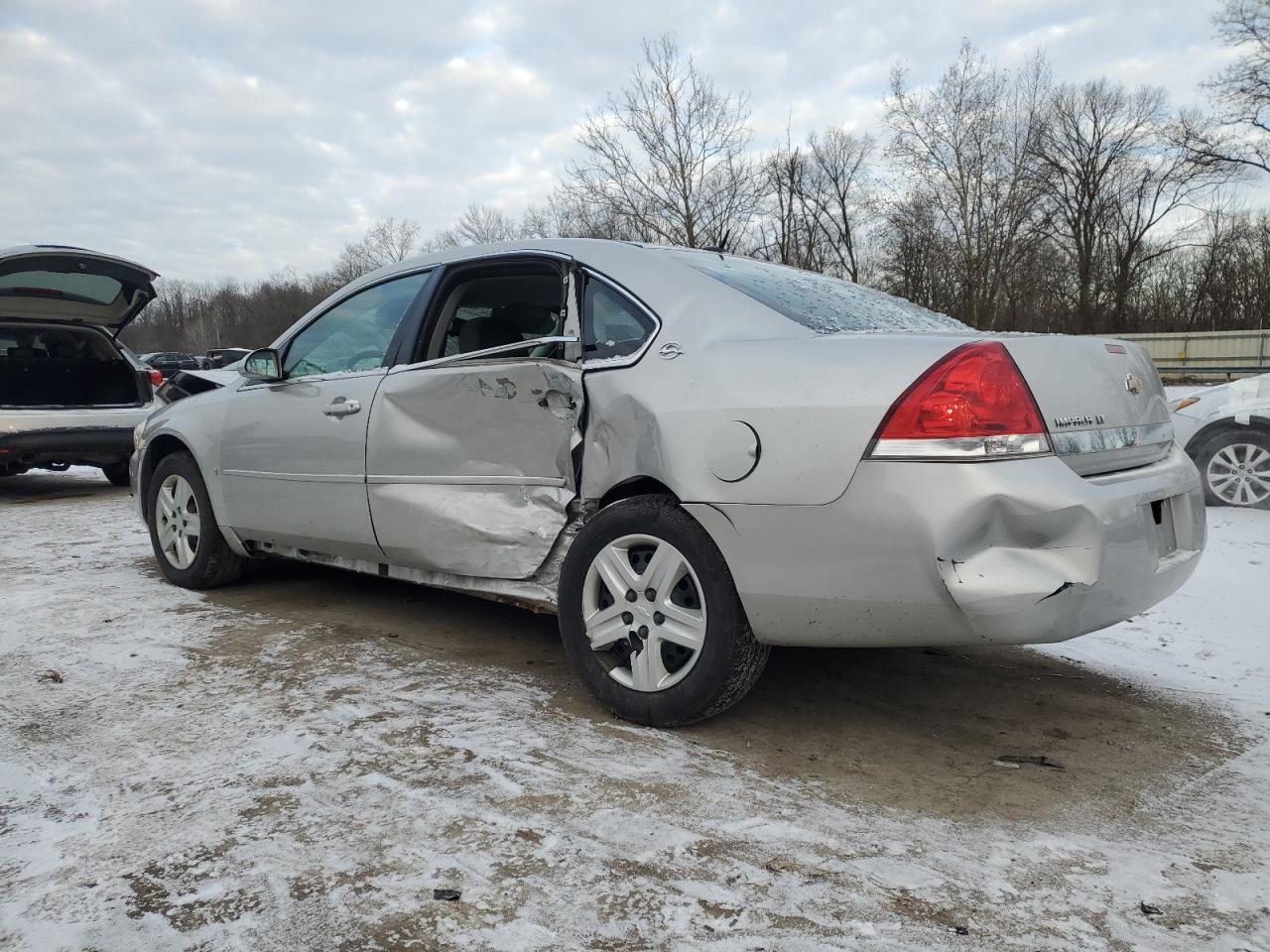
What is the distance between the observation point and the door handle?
3.81 metres

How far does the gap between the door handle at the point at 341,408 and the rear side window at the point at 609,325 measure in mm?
1162

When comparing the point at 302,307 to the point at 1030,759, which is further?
the point at 302,307

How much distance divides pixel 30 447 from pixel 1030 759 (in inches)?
336

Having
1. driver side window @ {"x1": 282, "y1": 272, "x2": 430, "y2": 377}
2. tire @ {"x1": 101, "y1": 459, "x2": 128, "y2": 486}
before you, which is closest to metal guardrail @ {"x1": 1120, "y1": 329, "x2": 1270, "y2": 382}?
tire @ {"x1": 101, "y1": 459, "x2": 128, "y2": 486}

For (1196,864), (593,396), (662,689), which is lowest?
(1196,864)

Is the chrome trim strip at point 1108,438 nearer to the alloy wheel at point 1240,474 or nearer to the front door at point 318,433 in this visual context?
the front door at point 318,433

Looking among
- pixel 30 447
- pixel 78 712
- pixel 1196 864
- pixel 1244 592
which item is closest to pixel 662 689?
pixel 1196 864

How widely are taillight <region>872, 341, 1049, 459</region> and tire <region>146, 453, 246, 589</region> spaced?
357cm

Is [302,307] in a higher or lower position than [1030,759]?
higher

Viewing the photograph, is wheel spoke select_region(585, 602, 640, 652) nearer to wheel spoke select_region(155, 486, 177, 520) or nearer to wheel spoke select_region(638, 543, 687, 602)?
wheel spoke select_region(638, 543, 687, 602)

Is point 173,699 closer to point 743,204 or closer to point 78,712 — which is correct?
point 78,712

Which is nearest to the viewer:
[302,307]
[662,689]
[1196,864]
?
[1196,864]

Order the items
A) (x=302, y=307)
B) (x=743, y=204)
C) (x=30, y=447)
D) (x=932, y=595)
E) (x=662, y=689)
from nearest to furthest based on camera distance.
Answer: (x=932, y=595) < (x=662, y=689) < (x=30, y=447) < (x=743, y=204) < (x=302, y=307)

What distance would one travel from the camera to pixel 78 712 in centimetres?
304
